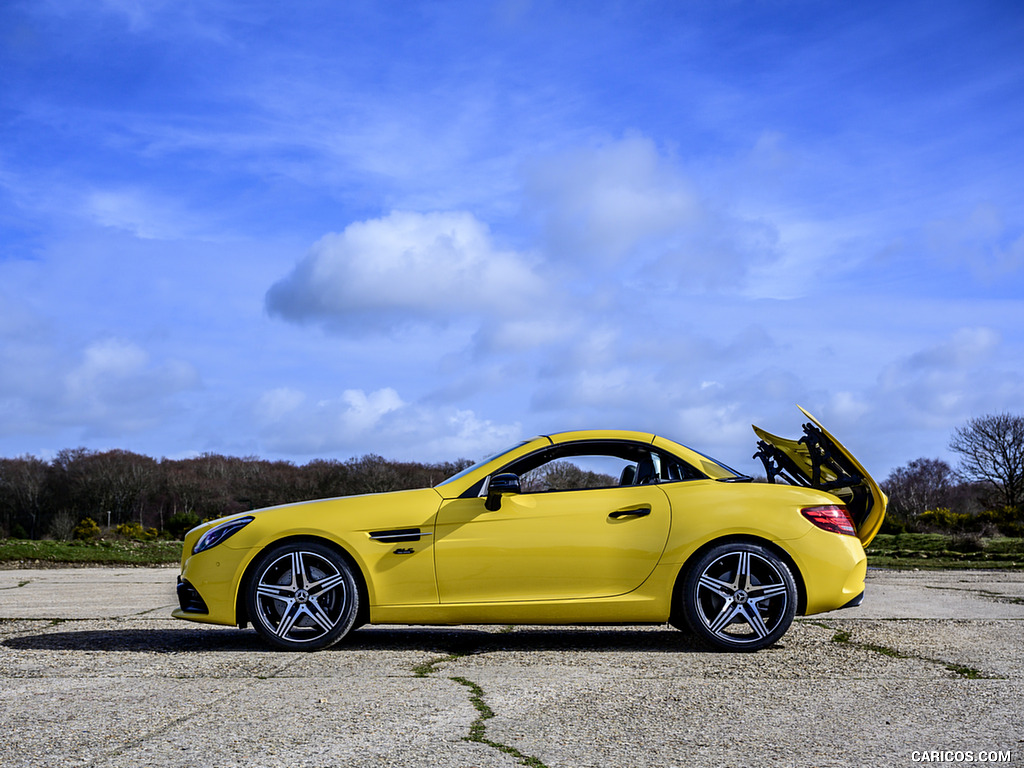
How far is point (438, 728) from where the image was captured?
3984mm

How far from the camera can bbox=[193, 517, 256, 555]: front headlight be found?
6.46 meters

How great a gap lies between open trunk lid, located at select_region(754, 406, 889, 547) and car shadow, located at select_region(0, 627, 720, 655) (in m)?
1.53

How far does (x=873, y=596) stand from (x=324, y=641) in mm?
7125

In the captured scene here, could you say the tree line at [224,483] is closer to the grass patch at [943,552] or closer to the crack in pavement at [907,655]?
the grass patch at [943,552]

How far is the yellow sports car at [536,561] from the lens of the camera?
626cm

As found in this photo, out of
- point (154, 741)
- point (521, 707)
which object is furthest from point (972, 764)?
point (154, 741)

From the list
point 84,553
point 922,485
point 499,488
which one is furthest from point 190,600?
point 922,485

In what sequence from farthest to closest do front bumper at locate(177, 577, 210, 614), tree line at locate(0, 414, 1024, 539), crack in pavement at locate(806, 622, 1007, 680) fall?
tree line at locate(0, 414, 1024, 539)
front bumper at locate(177, 577, 210, 614)
crack in pavement at locate(806, 622, 1007, 680)

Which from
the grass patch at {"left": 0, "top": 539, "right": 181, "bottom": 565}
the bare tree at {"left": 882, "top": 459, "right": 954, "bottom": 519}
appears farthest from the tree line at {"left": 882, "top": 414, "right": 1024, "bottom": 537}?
the grass patch at {"left": 0, "top": 539, "right": 181, "bottom": 565}

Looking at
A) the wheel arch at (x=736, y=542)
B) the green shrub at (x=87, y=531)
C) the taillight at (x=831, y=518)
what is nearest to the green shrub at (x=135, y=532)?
the green shrub at (x=87, y=531)

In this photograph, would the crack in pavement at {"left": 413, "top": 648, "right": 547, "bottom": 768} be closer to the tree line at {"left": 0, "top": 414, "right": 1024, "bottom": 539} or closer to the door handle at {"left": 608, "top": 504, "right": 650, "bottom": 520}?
the door handle at {"left": 608, "top": 504, "right": 650, "bottom": 520}

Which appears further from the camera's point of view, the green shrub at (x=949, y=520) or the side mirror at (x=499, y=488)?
the green shrub at (x=949, y=520)

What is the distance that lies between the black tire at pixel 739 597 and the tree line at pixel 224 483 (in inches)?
1470

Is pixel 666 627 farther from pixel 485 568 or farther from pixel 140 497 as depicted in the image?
pixel 140 497
